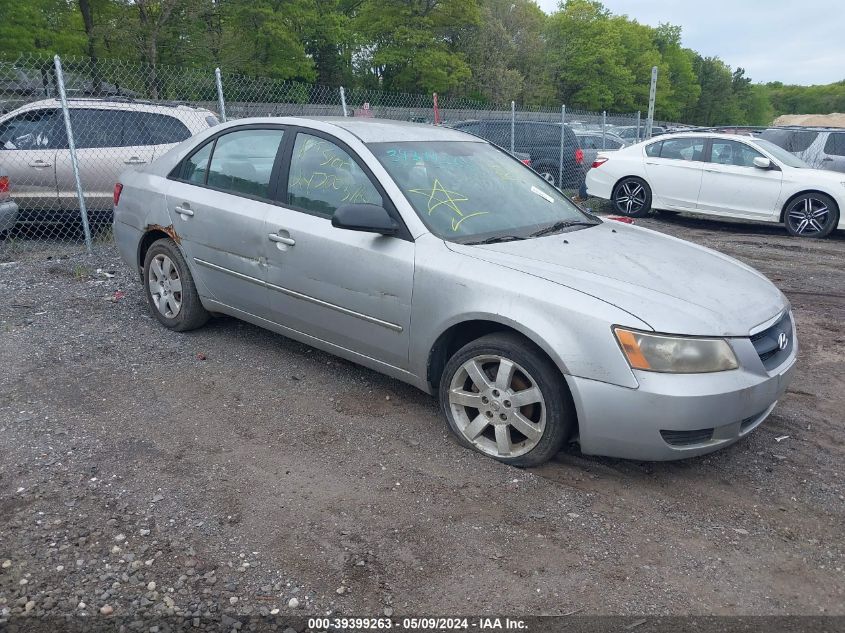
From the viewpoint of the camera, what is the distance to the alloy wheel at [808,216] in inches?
417

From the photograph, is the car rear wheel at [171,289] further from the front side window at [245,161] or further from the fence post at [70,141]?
the fence post at [70,141]

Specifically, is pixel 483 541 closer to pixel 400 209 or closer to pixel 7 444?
pixel 400 209

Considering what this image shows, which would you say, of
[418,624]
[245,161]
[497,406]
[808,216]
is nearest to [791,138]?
[808,216]

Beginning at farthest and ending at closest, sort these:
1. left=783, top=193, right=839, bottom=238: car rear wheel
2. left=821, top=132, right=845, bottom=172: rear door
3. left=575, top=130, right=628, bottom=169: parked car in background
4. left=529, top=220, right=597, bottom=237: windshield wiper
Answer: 1. left=575, top=130, right=628, bottom=169: parked car in background
2. left=821, top=132, right=845, bottom=172: rear door
3. left=783, top=193, right=839, bottom=238: car rear wheel
4. left=529, top=220, right=597, bottom=237: windshield wiper

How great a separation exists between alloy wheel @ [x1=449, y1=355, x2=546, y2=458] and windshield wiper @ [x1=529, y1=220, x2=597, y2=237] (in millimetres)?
970

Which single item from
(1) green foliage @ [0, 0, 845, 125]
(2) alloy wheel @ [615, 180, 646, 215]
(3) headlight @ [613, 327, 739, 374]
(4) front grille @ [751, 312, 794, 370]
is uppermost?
(1) green foliage @ [0, 0, 845, 125]

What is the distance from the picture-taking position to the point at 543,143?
48.1ft

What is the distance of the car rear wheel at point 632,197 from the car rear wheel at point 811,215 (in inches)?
87.6

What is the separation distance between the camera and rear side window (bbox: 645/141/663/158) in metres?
12.0

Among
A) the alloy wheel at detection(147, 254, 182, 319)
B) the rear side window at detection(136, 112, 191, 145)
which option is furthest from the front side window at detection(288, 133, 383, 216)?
the rear side window at detection(136, 112, 191, 145)

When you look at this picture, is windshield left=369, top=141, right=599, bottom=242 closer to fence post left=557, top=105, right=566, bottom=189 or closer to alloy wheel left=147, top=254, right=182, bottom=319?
alloy wheel left=147, top=254, right=182, bottom=319

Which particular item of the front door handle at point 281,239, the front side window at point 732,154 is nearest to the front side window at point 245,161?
the front door handle at point 281,239

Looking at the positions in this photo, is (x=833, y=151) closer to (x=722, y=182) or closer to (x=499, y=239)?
(x=722, y=182)

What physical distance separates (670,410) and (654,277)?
0.78 metres
